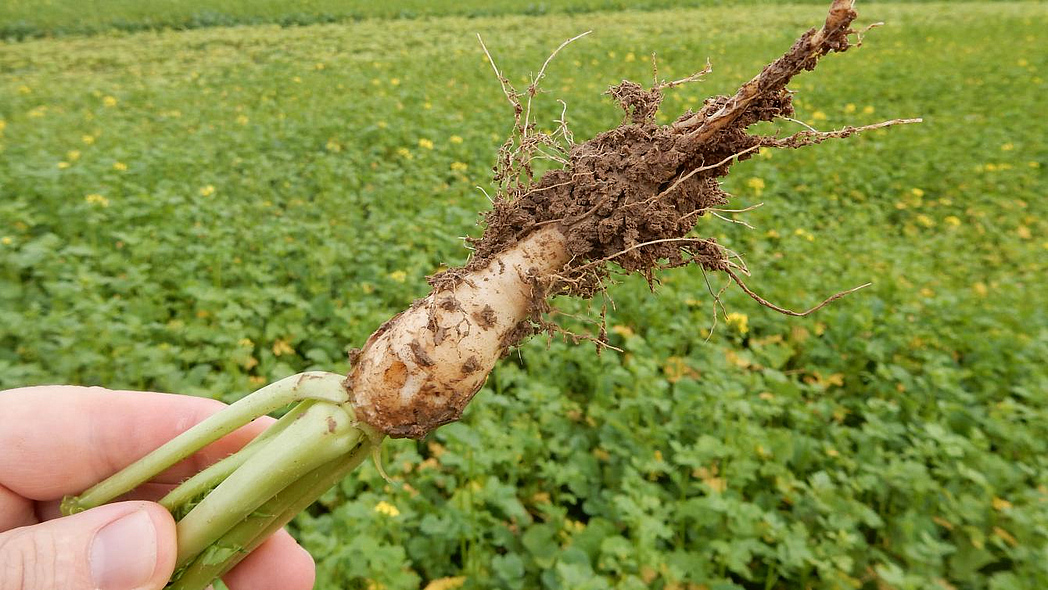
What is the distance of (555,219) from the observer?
4.97 feet

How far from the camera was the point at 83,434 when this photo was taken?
1734 millimetres

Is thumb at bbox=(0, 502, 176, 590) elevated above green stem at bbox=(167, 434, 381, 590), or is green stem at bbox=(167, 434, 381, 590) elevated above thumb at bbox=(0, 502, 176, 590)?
thumb at bbox=(0, 502, 176, 590)

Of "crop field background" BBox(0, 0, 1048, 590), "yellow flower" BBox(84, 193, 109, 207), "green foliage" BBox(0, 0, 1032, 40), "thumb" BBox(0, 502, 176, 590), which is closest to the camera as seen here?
"thumb" BBox(0, 502, 176, 590)

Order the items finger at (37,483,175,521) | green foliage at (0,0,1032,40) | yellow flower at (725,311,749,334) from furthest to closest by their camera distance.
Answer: green foliage at (0,0,1032,40) → yellow flower at (725,311,749,334) → finger at (37,483,175,521)

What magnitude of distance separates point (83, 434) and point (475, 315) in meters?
1.32

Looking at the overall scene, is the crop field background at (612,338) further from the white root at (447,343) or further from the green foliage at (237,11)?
the green foliage at (237,11)

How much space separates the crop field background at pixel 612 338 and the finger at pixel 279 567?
0.22 metres

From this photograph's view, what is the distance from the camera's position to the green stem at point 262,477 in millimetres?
1354

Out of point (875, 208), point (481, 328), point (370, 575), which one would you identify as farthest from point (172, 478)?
point (875, 208)

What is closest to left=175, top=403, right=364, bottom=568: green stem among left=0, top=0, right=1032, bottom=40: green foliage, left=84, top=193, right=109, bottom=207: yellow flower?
left=84, top=193, right=109, bottom=207: yellow flower

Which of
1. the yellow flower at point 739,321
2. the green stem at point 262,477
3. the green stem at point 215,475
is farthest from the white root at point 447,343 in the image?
the yellow flower at point 739,321

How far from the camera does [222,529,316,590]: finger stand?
6.06ft

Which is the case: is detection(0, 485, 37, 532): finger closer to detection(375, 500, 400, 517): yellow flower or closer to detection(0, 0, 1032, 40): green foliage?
detection(375, 500, 400, 517): yellow flower

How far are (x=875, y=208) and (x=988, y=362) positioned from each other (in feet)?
8.37
